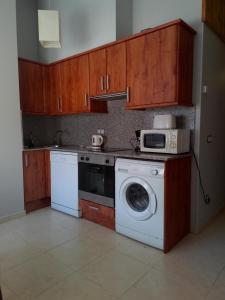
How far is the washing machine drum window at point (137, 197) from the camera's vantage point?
2.45 metres

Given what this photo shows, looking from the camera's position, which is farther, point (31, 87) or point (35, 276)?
point (31, 87)

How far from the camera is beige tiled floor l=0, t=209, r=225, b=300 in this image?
5.61 feet

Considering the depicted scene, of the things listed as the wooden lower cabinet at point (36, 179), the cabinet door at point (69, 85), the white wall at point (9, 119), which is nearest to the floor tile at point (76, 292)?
the white wall at point (9, 119)

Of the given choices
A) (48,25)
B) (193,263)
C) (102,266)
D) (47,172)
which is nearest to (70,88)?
(48,25)

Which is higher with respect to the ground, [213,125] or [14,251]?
[213,125]

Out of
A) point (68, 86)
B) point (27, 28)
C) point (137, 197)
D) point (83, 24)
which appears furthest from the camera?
point (27, 28)

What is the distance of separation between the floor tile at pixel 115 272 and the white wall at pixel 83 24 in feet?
8.84

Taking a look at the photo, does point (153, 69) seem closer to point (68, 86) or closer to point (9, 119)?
point (68, 86)

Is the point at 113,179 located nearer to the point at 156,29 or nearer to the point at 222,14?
the point at 156,29

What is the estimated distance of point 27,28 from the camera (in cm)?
397

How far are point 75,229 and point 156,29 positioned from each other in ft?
8.21

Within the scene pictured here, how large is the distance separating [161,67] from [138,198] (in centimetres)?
148

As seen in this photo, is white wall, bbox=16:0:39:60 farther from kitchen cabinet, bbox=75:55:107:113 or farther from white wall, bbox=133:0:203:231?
white wall, bbox=133:0:203:231

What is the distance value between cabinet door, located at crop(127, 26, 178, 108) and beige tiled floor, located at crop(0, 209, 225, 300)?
5.17ft
